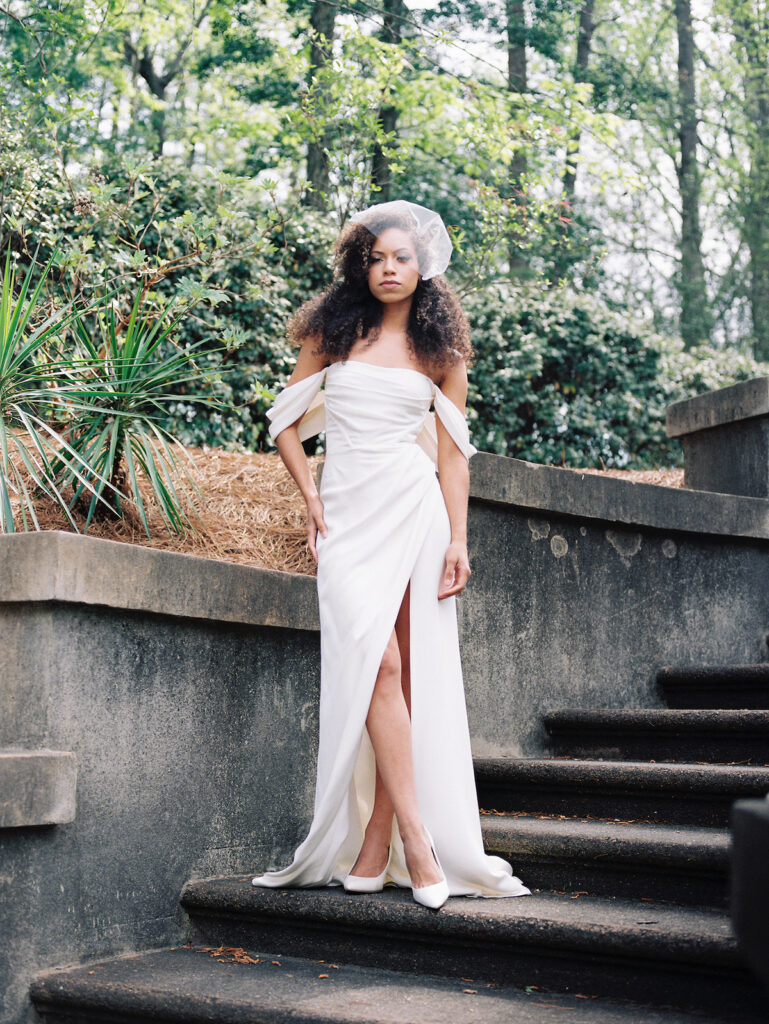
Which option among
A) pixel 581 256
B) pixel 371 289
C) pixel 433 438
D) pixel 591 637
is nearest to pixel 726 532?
pixel 591 637

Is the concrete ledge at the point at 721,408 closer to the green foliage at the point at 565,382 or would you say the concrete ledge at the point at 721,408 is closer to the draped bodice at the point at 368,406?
the draped bodice at the point at 368,406

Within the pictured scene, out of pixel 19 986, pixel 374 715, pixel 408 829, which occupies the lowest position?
pixel 19 986

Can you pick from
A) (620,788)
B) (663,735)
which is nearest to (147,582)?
(620,788)

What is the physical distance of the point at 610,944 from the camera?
2572mm

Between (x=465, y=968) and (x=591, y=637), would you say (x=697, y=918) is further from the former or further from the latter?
(x=591, y=637)

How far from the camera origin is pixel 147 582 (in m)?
3.06

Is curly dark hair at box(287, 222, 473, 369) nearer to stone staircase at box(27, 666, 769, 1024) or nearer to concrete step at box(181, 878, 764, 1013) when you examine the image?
stone staircase at box(27, 666, 769, 1024)

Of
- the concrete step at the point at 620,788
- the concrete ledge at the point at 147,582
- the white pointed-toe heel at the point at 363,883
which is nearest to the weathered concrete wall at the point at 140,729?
the concrete ledge at the point at 147,582

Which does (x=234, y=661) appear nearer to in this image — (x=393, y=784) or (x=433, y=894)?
(x=393, y=784)

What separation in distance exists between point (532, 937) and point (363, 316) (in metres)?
1.99

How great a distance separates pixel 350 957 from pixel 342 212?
5.40m

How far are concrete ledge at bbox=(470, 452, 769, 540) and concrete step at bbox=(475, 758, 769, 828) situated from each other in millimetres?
1096

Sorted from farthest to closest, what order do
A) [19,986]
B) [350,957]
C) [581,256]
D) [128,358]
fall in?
[581,256]
[128,358]
[350,957]
[19,986]

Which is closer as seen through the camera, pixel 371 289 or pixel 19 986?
pixel 19 986
